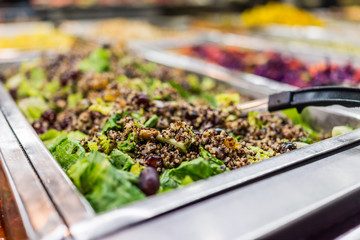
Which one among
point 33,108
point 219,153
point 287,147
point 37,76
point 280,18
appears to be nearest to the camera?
point 219,153

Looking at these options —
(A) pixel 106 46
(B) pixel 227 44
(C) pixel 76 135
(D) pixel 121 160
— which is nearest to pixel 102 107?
(C) pixel 76 135

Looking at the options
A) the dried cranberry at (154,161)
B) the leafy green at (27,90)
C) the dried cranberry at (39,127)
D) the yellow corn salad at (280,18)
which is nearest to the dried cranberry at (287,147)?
the dried cranberry at (154,161)

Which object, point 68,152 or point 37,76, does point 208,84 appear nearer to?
point 37,76

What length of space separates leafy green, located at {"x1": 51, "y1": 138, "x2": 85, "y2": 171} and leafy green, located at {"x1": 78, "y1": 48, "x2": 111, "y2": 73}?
3.91 ft

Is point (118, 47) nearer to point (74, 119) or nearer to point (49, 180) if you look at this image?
point (74, 119)

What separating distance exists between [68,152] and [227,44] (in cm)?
357

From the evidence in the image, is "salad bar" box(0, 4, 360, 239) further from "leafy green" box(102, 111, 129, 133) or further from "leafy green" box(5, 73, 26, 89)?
"leafy green" box(5, 73, 26, 89)

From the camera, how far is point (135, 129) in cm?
135

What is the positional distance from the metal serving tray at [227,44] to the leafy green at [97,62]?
678 millimetres

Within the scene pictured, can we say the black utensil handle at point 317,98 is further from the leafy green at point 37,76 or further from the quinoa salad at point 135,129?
the leafy green at point 37,76

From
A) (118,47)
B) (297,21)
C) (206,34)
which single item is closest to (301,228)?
(118,47)

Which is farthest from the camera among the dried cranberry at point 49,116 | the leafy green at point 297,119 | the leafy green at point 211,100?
the leafy green at point 211,100

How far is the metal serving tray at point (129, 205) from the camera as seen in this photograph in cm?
84

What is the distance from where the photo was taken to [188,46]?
4355 mm
